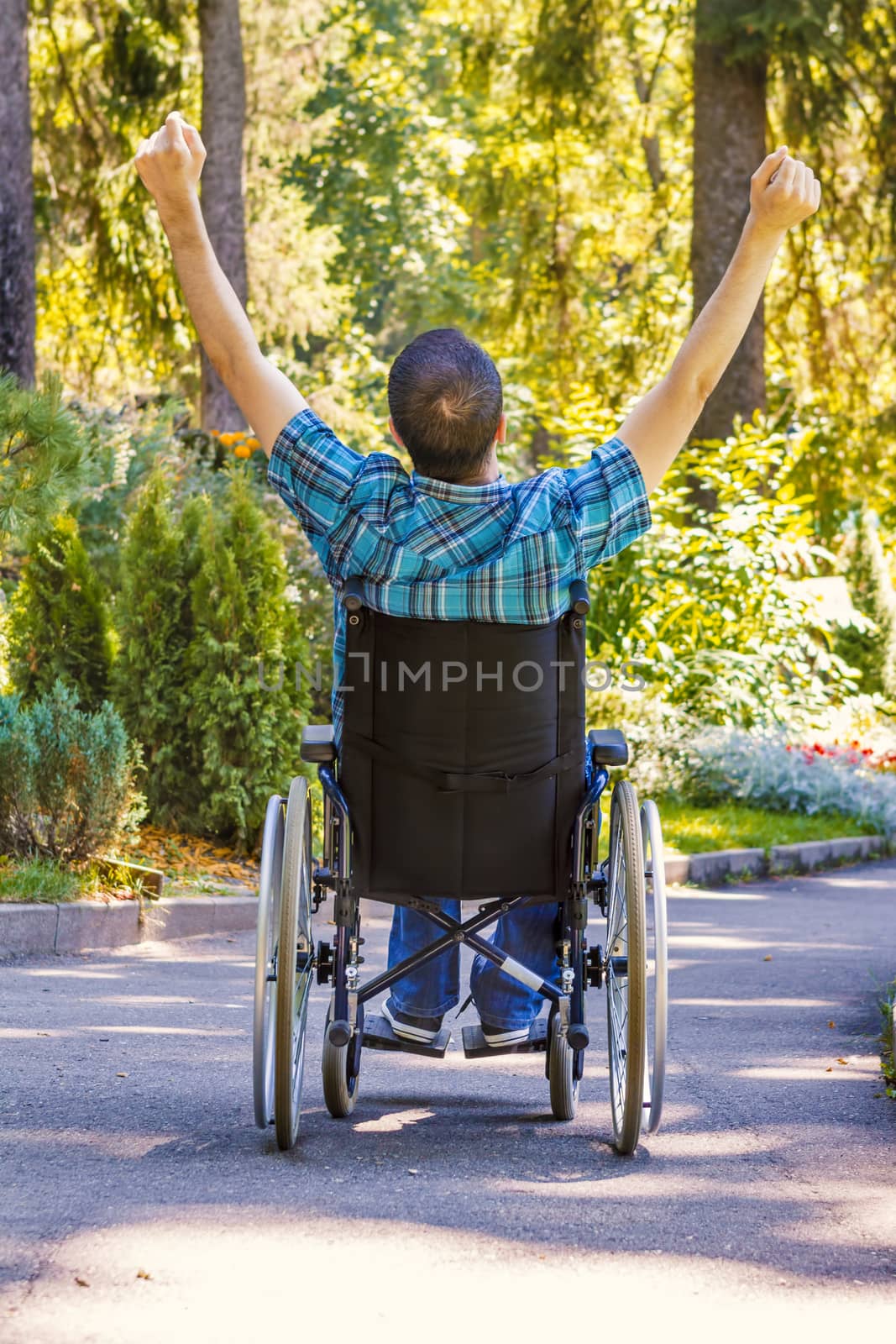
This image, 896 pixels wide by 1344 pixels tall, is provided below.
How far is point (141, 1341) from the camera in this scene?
8.07ft

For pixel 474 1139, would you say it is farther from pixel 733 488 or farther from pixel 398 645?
pixel 733 488

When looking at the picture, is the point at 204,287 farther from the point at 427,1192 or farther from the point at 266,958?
the point at 427,1192

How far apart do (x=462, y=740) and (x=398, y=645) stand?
25cm

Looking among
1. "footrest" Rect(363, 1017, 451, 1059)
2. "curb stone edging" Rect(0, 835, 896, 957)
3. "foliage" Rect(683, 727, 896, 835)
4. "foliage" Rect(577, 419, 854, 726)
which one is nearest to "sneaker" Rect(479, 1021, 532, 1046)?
"footrest" Rect(363, 1017, 451, 1059)

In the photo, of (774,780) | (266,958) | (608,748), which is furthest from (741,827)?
(266,958)

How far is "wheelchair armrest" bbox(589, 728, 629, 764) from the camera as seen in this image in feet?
12.2

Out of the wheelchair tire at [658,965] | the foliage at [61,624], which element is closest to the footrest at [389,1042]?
the wheelchair tire at [658,965]

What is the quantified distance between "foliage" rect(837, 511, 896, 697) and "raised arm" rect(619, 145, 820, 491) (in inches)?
631

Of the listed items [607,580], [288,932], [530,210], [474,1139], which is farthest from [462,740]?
[530,210]

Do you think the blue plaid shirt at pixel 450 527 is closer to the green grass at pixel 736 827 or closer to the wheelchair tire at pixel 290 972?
the wheelchair tire at pixel 290 972

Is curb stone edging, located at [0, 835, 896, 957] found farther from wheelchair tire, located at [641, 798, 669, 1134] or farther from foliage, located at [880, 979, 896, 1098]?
wheelchair tire, located at [641, 798, 669, 1134]

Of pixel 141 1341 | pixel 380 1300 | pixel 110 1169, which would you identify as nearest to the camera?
pixel 141 1341

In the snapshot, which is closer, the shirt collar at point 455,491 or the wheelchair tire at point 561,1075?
the shirt collar at point 455,491

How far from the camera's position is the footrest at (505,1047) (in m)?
3.94
